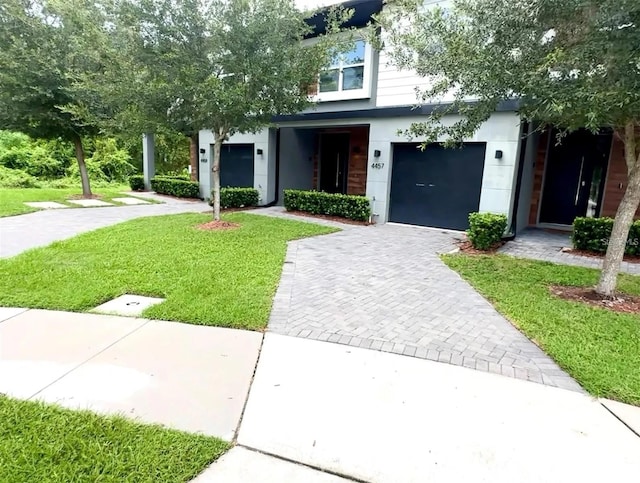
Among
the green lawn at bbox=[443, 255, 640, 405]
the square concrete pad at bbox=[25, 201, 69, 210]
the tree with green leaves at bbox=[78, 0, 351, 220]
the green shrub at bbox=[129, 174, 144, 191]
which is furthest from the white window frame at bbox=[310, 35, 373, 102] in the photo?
the green shrub at bbox=[129, 174, 144, 191]

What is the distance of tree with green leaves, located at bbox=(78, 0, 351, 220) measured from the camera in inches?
293

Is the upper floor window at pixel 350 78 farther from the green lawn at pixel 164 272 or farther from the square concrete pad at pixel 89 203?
the square concrete pad at pixel 89 203

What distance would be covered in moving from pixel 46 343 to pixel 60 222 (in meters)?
7.56

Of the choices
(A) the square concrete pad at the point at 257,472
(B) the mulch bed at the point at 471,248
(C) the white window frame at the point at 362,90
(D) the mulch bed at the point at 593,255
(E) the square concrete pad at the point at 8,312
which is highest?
(C) the white window frame at the point at 362,90

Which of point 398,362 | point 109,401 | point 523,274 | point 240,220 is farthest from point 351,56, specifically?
point 109,401

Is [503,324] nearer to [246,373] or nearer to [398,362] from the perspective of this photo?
[398,362]

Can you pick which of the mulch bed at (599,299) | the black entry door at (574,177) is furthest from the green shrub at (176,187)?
the mulch bed at (599,299)

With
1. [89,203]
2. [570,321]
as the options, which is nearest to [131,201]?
[89,203]

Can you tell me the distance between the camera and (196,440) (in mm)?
2211

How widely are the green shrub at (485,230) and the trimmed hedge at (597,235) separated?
1368 millimetres

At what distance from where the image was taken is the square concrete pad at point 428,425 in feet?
6.84

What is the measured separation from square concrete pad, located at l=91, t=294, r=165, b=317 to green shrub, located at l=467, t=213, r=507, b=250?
19.5 feet

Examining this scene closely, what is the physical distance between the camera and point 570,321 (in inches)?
164

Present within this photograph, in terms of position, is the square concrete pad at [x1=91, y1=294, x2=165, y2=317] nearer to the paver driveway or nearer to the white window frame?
the paver driveway
